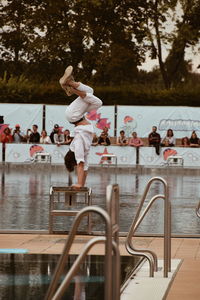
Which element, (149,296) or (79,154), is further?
(79,154)

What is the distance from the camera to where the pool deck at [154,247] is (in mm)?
8710

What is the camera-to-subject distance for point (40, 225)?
14.1m

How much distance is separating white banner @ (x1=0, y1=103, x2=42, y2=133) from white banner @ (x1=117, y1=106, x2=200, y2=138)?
3.47m

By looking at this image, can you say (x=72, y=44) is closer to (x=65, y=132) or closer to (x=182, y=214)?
(x=65, y=132)

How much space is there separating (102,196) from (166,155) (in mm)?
16516

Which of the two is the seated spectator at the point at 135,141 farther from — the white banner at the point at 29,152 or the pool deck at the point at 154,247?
the pool deck at the point at 154,247

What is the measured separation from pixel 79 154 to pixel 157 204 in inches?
218

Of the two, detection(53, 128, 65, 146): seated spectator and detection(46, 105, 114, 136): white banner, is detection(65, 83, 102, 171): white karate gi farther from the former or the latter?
detection(46, 105, 114, 136): white banner

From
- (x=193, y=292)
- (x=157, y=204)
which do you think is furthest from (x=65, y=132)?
(x=193, y=292)

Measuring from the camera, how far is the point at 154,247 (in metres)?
11.5

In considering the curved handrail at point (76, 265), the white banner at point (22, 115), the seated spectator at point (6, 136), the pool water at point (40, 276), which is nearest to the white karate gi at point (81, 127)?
the pool water at point (40, 276)

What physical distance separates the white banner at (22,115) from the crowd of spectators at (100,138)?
3.07 ft

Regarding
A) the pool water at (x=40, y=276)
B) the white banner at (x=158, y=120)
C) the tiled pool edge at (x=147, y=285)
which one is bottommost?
the tiled pool edge at (x=147, y=285)

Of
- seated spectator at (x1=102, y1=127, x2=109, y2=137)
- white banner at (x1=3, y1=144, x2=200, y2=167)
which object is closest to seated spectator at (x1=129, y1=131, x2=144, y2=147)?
white banner at (x1=3, y1=144, x2=200, y2=167)
